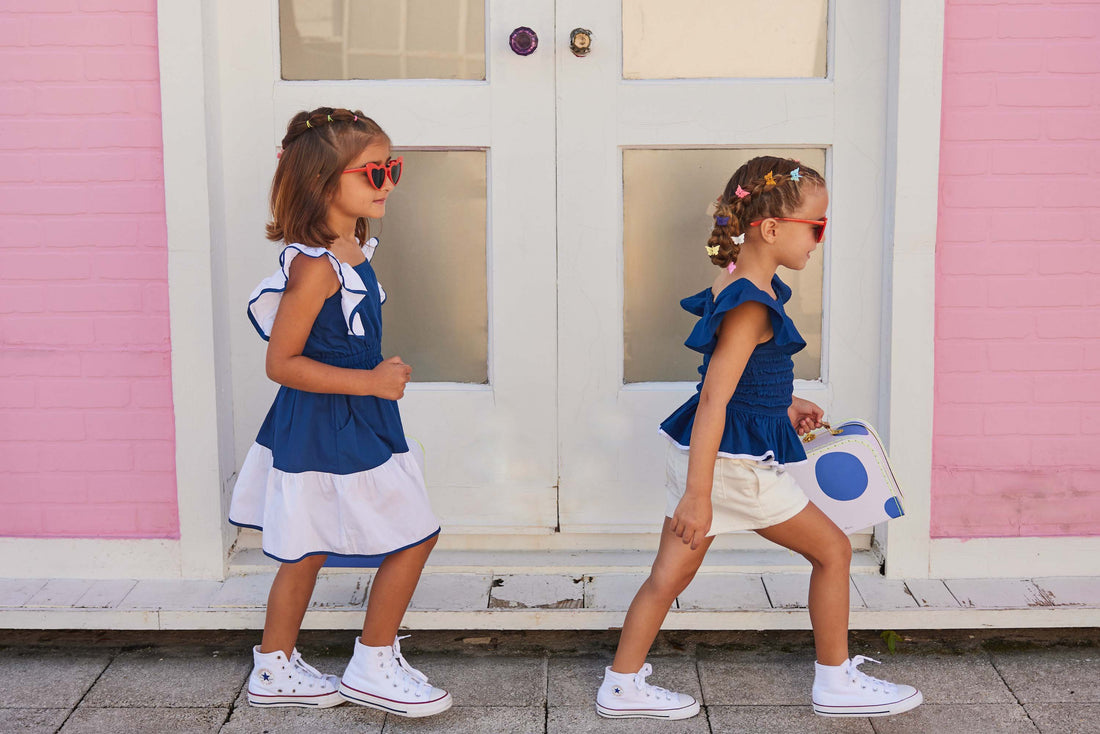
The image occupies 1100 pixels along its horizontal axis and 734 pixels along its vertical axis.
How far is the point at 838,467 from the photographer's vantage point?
270 centimetres

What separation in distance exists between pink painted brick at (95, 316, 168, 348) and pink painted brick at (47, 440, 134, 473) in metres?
0.29

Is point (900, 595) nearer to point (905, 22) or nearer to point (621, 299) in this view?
point (621, 299)

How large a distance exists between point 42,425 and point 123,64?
1.00 metres

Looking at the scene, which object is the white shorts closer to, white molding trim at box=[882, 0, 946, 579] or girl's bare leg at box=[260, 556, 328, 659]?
white molding trim at box=[882, 0, 946, 579]

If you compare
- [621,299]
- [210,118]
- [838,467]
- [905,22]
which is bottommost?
[838,467]

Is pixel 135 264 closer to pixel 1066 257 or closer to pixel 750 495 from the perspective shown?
pixel 750 495

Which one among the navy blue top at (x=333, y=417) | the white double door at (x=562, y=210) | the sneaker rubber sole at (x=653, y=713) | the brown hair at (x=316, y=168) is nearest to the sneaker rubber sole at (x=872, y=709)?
the sneaker rubber sole at (x=653, y=713)

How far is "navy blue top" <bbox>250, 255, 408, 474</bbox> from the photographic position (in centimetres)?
253

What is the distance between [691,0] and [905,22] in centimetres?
56

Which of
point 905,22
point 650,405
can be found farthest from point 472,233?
point 905,22

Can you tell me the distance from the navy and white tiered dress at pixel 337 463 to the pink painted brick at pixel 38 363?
853 millimetres

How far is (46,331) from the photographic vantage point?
312 centimetres

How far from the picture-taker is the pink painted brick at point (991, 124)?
9.80 ft

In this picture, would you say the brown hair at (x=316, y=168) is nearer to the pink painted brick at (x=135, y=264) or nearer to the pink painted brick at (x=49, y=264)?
the pink painted brick at (x=135, y=264)
